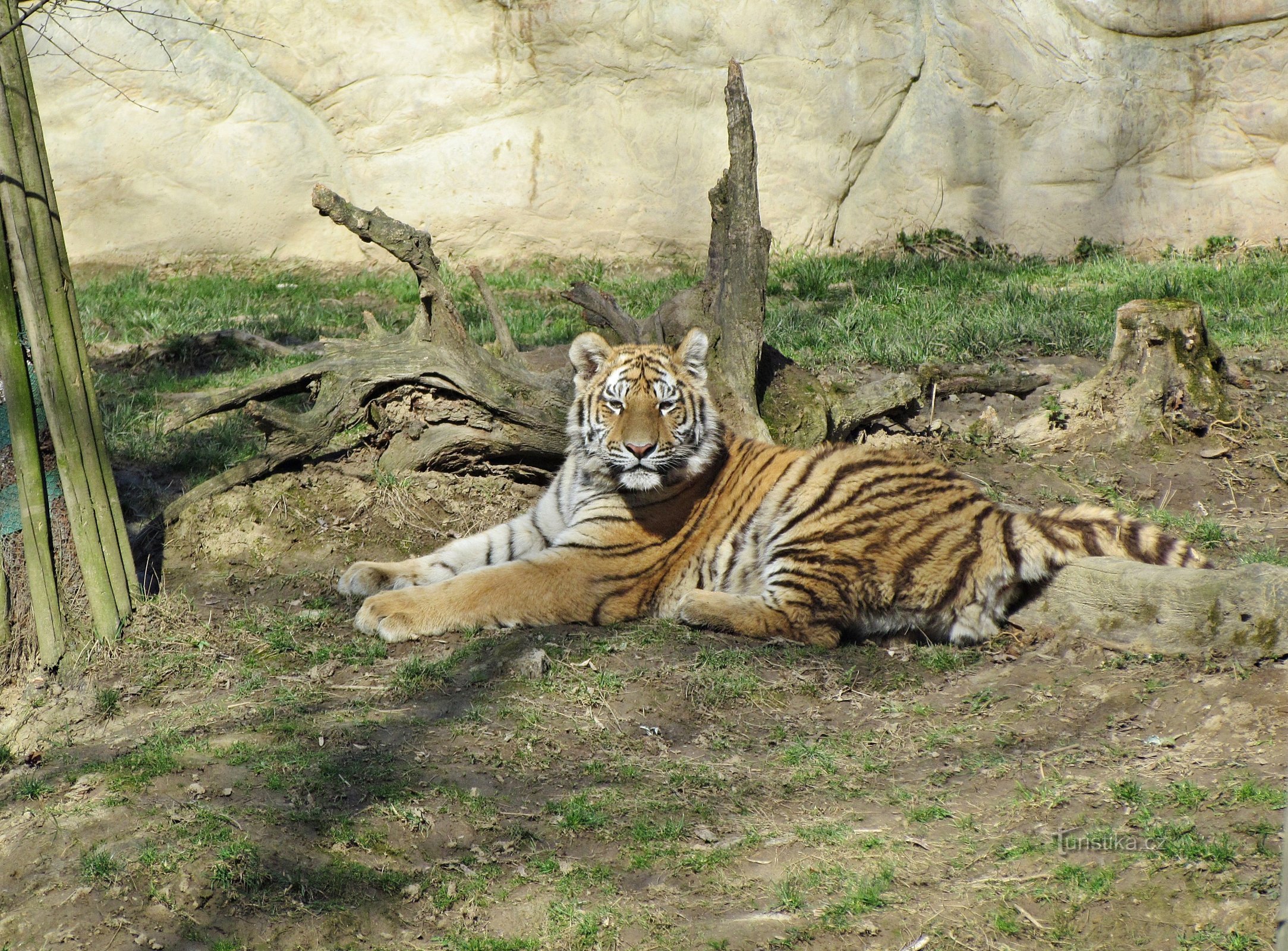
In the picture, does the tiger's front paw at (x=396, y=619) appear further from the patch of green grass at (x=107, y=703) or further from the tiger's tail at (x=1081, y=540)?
the tiger's tail at (x=1081, y=540)

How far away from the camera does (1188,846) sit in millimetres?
2775

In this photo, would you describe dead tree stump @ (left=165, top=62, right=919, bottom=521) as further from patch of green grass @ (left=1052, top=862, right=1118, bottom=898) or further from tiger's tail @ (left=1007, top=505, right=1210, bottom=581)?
patch of green grass @ (left=1052, top=862, right=1118, bottom=898)

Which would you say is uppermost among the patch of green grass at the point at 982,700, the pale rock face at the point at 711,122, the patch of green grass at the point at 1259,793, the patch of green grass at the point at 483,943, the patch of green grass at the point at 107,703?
the pale rock face at the point at 711,122

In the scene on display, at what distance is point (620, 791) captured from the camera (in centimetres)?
346

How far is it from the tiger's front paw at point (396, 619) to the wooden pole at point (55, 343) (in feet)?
2.89

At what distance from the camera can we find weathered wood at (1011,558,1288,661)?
12.2ft

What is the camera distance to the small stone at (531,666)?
4.12 m

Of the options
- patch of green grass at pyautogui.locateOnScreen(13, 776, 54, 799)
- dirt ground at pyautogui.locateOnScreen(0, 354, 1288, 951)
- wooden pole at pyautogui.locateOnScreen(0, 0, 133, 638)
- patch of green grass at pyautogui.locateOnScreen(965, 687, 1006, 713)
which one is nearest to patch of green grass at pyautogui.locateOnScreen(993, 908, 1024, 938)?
dirt ground at pyautogui.locateOnScreen(0, 354, 1288, 951)

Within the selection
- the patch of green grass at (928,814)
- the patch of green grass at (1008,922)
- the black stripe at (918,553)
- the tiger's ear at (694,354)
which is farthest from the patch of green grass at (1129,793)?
the tiger's ear at (694,354)

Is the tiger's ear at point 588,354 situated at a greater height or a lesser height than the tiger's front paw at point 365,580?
greater

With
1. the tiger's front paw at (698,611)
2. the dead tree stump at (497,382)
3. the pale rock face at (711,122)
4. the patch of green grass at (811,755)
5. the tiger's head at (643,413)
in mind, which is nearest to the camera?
the patch of green grass at (811,755)

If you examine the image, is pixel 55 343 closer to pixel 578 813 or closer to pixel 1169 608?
pixel 578 813

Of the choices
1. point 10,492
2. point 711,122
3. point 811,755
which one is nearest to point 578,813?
point 811,755

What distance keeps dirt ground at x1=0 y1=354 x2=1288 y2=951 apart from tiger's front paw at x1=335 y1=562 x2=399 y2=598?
0.10 metres
